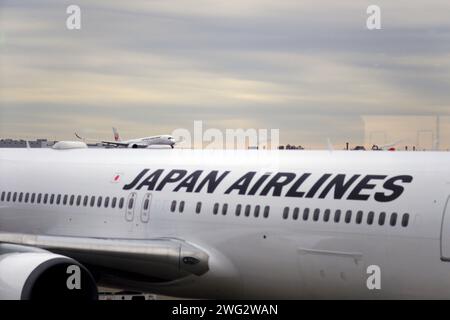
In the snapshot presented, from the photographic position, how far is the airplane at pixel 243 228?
14.7m

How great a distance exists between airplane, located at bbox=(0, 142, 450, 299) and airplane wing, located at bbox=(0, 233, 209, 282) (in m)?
0.03

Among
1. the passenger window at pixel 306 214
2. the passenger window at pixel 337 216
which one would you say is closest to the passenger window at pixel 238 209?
the passenger window at pixel 306 214

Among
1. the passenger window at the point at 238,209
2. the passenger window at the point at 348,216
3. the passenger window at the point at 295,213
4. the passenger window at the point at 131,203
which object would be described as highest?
the passenger window at the point at 348,216

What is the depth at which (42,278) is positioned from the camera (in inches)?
608

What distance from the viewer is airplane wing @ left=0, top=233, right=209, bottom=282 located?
58.2 ft

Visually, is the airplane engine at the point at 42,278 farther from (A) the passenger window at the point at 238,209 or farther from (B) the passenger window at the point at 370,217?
(B) the passenger window at the point at 370,217

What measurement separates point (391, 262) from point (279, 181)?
3218 millimetres

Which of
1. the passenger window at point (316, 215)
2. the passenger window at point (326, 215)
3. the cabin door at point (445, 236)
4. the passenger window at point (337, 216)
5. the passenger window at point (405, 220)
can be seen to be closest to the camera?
the cabin door at point (445, 236)

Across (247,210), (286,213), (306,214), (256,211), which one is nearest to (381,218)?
(306,214)

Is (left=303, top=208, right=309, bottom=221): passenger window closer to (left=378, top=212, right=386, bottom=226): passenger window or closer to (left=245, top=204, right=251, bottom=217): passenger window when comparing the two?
(left=245, top=204, right=251, bottom=217): passenger window

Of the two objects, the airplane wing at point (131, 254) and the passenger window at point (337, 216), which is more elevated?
the passenger window at point (337, 216)

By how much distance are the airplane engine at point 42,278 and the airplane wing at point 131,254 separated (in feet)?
5.87
